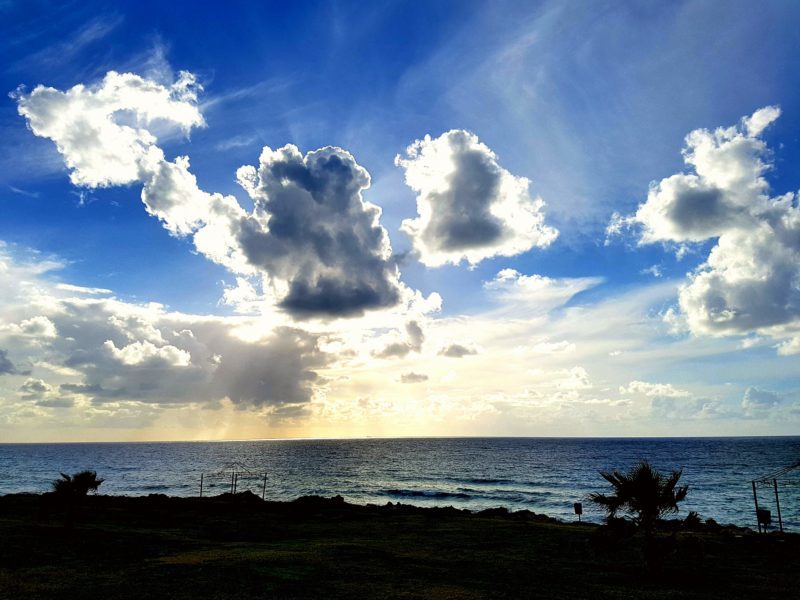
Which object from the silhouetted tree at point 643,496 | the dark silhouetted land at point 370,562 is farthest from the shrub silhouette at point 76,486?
the silhouetted tree at point 643,496

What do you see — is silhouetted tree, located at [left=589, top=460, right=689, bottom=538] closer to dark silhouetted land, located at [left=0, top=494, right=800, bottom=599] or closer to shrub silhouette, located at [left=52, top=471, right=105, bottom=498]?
dark silhouetted land, located at [left=0, top=494, right=800, bottom=599]

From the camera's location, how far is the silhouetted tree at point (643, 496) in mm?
21281

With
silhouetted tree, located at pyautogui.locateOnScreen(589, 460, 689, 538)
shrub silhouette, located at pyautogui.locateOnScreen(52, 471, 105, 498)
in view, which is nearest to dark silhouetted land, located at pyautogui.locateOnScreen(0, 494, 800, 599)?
shrub silhouette, located at pyautogui.locateOnScreen(52, 471, 105, 498)

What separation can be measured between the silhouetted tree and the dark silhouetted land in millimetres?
1588

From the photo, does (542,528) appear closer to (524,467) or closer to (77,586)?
(77,586)

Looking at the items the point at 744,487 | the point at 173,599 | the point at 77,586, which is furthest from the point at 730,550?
the point at 744,487

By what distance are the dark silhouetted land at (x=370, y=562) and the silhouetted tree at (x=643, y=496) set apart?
1.59m

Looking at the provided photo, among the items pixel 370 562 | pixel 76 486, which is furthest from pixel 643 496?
pixel 76 486

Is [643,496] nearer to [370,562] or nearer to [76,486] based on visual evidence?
[370,562]

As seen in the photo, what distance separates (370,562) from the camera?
24.2 meters

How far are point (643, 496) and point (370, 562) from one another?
12063mm

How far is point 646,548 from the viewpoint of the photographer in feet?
71.8

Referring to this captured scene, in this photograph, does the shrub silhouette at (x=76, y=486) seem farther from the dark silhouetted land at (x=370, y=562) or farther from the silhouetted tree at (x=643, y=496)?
the silhouetted tree at (x=643, y=496)

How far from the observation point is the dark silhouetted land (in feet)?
62.3
